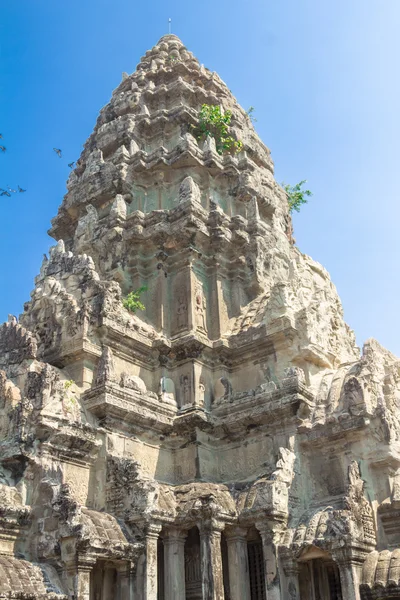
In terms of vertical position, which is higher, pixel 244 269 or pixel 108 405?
pixel 244 269

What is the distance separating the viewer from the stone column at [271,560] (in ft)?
43.3

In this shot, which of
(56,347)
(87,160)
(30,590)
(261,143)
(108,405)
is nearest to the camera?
(30,590)

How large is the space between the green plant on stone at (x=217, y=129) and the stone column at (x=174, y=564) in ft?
48.8

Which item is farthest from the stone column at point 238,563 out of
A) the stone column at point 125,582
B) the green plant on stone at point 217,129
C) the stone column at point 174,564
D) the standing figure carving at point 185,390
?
the green plant on stone at point 217,129

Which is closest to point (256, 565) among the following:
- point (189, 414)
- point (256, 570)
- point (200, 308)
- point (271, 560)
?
point (256, 570)

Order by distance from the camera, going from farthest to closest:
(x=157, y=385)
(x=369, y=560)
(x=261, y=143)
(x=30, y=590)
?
(x=261, y=143), (x=157, y=385), (x=369, y=560), (x=30, y=590)

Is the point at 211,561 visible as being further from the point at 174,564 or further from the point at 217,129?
the point at 217,129

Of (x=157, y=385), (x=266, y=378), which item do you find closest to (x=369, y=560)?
(x=266, y=378)

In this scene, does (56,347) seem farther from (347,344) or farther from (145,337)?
(347,344)

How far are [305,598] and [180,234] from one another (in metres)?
11.2

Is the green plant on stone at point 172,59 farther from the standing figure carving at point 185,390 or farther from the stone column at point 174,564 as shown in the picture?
the stone column at point 174,564

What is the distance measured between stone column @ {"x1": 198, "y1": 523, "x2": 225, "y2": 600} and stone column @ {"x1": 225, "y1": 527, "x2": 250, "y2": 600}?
1.41 feet

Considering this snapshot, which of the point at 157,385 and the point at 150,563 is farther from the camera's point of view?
the point at 157,385

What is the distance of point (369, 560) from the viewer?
12906 millimetres
